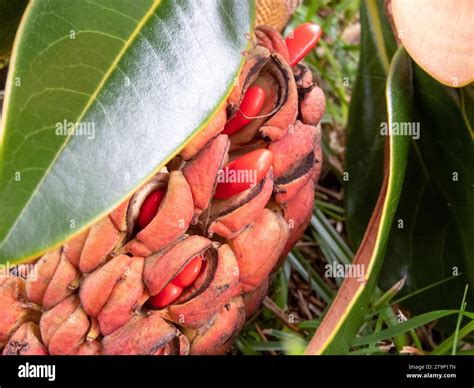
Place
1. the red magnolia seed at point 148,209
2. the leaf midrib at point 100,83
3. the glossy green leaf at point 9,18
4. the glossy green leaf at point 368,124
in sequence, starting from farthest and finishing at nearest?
1. the glossy green leaf at point 368,124
2. the glossy green leaf at point 9,18
3. the red magnolia seed at point 148,209
4. the leaf midrib at point 100,83

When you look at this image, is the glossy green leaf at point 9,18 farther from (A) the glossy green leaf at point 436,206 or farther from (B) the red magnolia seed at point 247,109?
(A) the glossy green leaf at point 436,206

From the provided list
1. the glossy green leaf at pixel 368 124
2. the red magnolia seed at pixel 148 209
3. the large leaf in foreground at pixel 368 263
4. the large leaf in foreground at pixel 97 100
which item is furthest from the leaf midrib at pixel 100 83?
the glossy green leaf at pixel 368 124

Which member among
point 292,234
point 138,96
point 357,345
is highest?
point 138,96

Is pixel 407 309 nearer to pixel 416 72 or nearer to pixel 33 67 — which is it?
pixel 416 72

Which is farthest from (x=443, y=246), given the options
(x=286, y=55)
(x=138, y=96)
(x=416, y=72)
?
(x=138, y=96)

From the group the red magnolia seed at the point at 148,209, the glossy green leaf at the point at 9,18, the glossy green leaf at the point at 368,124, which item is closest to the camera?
the red magnolia seed at the point at 148,209

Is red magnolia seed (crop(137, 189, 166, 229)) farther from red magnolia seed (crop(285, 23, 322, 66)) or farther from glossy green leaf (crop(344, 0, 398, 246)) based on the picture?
glossy green leaf (crop(344, 0, 398, 246))

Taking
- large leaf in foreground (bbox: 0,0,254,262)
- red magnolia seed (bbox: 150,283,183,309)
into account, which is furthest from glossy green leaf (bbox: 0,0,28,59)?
red magnolia seed (bbox: 150,283,183,309)
